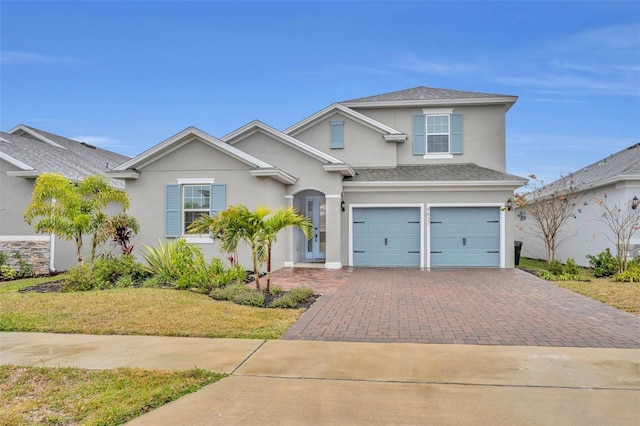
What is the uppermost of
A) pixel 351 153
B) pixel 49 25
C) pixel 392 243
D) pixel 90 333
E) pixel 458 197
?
pixel 49 25

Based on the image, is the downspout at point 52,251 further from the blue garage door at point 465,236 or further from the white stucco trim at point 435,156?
the white stucco trim at point 435,156

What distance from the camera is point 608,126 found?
2431cm

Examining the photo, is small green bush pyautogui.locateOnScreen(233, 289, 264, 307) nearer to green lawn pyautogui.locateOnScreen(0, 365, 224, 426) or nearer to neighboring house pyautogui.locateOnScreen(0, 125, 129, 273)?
green lawn pyautogui.locateOnScreen(0, 365, 224, 426)

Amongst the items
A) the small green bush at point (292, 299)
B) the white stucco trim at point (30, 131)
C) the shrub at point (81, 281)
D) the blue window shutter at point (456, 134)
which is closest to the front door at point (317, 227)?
the blue window shutter at point (456, 134)

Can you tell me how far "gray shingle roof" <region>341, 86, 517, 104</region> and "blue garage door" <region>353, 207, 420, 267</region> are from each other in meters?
5.60

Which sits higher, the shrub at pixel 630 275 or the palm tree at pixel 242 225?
the palm tree at pixel 242 225

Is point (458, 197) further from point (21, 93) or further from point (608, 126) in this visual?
point (21, 93)

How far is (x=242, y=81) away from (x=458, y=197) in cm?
1370

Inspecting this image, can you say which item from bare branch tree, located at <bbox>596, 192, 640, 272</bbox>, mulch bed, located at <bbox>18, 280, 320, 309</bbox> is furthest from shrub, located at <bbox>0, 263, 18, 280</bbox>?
bare branch tree, located at <bbox>596, 192, 640, 272</bbox>

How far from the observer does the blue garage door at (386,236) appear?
658 inches

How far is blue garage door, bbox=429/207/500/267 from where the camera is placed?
16359 millimetres

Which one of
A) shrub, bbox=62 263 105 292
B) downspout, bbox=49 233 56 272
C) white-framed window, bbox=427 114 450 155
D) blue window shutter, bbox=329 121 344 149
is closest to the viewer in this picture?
shrub, bbox=62 263 105 292

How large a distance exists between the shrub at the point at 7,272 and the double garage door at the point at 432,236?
12042 millimetres

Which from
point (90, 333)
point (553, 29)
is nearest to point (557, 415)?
point (90, 333)
